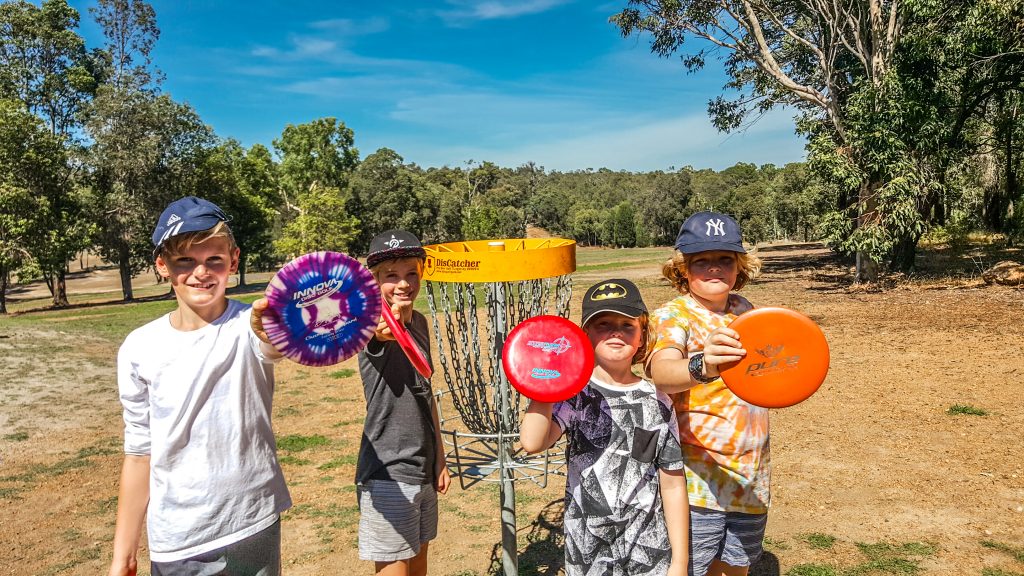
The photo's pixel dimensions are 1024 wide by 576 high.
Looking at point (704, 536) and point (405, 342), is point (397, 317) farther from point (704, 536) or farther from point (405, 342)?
point (704, 536)

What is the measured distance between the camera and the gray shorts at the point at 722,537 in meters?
2.66

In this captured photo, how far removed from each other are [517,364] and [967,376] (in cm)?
1045

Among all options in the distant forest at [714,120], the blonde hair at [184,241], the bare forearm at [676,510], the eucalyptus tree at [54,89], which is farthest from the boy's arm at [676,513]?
the eucalyptus tree at [54,89]

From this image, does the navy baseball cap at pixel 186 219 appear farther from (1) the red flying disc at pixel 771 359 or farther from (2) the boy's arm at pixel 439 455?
(1) the red flying disc at pixel 771 359

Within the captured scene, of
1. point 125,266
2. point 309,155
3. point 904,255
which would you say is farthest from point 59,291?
point 904,255

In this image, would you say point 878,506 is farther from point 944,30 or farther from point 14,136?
point 14,136

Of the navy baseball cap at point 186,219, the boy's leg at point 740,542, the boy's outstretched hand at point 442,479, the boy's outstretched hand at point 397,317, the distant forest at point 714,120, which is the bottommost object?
the boy's leg at point 740,542

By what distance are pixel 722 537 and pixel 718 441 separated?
1.55ft

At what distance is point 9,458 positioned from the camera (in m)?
8.10

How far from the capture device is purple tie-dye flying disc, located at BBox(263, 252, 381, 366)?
2041mm

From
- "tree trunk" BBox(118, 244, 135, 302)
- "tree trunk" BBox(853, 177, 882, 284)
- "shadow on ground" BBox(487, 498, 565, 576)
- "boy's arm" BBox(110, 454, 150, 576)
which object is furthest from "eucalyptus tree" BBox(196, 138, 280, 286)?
"boy's arm" BBox(110, 454, 150, 576)

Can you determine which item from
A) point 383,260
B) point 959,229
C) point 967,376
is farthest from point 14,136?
point 959,229

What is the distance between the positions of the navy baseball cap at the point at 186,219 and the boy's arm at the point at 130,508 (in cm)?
85

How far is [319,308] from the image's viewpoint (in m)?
Answer: 2.08
